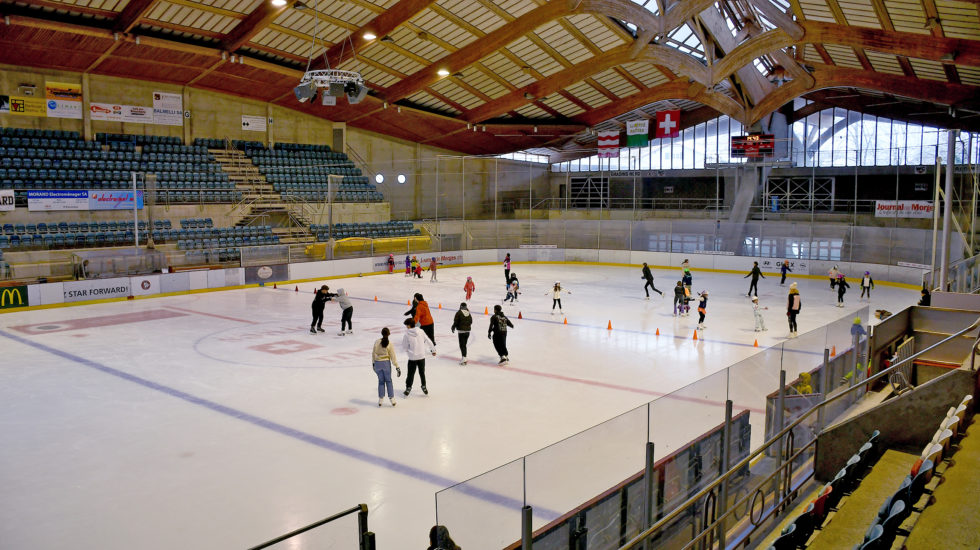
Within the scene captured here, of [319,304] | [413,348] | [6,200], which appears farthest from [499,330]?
[6,200]

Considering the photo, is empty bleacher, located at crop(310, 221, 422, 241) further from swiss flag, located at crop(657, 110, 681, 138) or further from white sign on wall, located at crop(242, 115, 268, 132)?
swiss flag, located at crop(657, 110, 681, 138)

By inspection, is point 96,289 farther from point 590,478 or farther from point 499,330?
point 590,478

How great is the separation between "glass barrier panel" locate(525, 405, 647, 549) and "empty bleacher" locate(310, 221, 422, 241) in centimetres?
3078

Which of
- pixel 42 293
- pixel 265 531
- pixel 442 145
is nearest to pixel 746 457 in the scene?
pixel 265 531

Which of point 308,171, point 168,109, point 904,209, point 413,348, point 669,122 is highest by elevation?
point 669,122

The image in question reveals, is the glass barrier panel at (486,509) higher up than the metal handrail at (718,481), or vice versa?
the glass barrier panel at (486,509)

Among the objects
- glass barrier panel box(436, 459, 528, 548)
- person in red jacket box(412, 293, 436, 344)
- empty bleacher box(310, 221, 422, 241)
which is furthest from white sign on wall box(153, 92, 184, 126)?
glass barrier panel box(436, 459, 528, 548)

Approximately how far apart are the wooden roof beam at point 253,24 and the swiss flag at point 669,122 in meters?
22.1

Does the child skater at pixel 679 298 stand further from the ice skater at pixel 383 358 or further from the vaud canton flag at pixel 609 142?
the vaud canton flag at pixel 609 142

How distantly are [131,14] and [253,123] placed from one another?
12.4 m

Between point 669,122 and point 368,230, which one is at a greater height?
point 669,122

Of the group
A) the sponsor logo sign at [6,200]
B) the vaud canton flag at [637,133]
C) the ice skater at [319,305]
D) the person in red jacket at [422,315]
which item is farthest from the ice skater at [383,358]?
the vaud canton flag at [637,133]

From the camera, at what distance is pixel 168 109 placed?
34625 millimetres

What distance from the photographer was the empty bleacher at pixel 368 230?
35.8m
